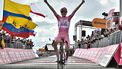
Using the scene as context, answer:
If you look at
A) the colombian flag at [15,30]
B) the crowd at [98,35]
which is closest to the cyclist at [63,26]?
the crowd at [98,35]

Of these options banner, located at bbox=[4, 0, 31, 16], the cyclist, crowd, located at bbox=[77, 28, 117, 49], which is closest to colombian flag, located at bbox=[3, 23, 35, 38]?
banner, located at bbox=[4, 0, 31, 16]

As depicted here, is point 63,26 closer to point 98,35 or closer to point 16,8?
point 98,35

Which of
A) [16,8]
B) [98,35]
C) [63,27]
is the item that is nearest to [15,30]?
[16,8]

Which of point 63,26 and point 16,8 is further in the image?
point 16,8

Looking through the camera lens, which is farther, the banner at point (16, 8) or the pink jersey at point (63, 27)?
the banner at point (16, 8)

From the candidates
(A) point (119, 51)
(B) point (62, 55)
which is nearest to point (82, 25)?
(A) point (119, 51)

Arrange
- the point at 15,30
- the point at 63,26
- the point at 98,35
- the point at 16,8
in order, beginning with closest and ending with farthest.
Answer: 1. the point at 63,26
2. the point at 98,35
3. the point at 16,8
4. the point at 15,30

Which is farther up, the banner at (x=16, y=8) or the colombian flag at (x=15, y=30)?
the banner at (x=16, y=8)

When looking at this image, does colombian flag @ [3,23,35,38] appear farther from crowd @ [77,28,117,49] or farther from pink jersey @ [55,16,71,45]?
pink jersey @ [55,16,71,45]

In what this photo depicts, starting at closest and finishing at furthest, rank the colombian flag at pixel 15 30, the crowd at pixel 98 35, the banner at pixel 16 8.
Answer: the crowd at pixel 98 35
the banner at pixel 16 8
the colombian flag at pixel 15 30

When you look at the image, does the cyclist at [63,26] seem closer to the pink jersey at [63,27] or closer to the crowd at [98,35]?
the pink jersey at [63,27]

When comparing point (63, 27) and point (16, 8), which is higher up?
point (16, 8)

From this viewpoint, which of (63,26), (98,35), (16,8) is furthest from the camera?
(16,8)

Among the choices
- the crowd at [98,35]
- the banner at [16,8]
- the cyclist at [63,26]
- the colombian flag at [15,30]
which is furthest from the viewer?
the colombian flag at [15,30]
